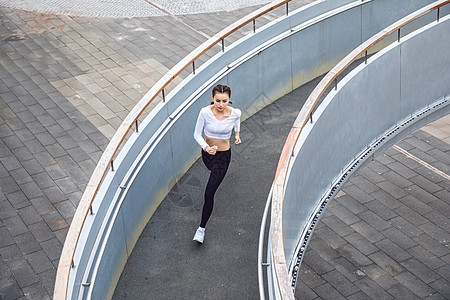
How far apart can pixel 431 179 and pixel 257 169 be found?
8404 millimetres

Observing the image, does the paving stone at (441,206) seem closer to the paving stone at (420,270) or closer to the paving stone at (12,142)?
the paving stone at (420,270)

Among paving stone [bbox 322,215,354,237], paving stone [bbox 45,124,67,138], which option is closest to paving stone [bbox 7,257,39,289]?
paving stone [bbox 45,124,67,138]

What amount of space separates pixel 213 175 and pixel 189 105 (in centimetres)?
128

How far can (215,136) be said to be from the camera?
7.63 m

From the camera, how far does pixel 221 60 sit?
929 cm

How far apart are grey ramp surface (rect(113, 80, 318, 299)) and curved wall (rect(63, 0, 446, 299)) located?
0.16m

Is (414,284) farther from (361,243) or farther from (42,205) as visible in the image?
(42,205)

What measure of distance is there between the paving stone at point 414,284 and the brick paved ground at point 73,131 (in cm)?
4

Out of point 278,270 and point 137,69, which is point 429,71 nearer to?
point 278,270

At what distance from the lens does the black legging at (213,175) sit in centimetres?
755

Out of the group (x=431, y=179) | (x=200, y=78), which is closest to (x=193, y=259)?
(x=200, y=78)

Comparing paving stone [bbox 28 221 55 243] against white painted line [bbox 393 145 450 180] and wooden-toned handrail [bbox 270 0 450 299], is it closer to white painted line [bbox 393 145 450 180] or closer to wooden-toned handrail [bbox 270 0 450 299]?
wooden-toned handrail [bbox 270 0 450 299]

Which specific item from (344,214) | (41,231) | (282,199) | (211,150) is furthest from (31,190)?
(344,214)

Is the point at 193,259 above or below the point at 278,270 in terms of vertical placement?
below
